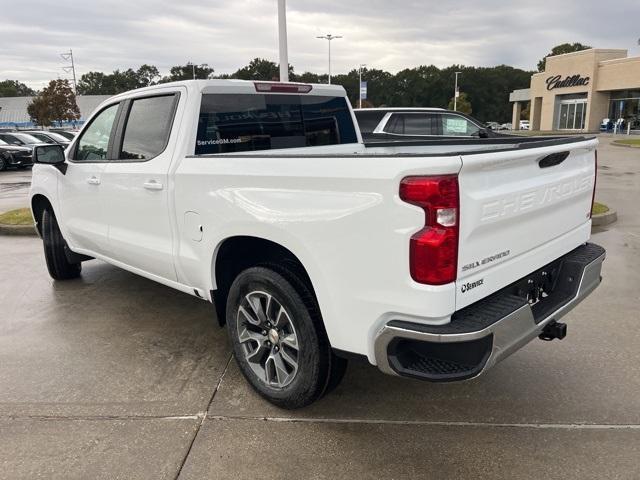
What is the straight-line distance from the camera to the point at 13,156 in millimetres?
21281

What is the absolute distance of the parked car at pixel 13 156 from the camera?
69.5ft

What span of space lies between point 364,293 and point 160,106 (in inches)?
93.1

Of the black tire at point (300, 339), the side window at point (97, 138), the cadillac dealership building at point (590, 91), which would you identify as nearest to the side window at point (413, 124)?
the side window at point (97, 138)

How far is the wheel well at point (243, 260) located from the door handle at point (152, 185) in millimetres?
719

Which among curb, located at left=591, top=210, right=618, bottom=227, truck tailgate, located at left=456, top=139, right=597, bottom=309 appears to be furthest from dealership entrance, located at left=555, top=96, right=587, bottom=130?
truck tailgate, located at left=456, top=139, right=597, bottom=309

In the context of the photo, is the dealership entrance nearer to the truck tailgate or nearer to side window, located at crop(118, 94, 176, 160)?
the truck tailgate

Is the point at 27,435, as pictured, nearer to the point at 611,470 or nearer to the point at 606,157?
the point at 611,470

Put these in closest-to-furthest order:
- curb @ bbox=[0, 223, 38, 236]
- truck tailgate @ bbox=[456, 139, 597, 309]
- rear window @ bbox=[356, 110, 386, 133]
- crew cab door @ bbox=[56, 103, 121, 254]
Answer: truck tailgate @ bbox=[456, 139, 597, 309]
crew cab door @ bbox=[56, 103, 121, 254]
curb @ bbox=[0, 223, 38, 236]
rear window @ bbox=[356, 110, 386, 133]

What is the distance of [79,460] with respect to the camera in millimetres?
2842

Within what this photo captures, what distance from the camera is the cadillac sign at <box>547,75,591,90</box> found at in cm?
4728

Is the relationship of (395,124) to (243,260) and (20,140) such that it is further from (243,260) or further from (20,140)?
(20,140)

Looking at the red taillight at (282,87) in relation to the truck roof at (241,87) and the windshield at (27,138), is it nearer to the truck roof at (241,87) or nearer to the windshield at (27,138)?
the truck roof at (241,87)

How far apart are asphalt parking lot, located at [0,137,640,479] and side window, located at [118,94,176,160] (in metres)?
1.52

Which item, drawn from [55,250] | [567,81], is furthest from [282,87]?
[567,81]
